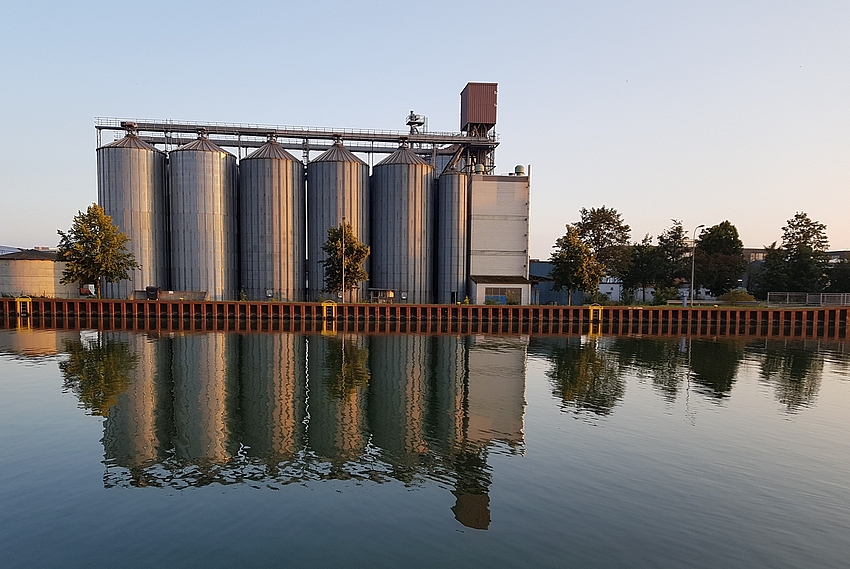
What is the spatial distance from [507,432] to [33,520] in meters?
12.7

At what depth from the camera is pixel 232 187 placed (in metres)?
64.5

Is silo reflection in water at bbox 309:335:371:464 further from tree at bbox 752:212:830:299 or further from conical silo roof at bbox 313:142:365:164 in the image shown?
tree at bbox 752:212:830:299

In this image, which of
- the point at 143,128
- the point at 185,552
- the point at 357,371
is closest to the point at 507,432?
the point at 185,552

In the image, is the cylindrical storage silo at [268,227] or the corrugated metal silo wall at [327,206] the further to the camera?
the corrugated metal silo wall at [327,206]

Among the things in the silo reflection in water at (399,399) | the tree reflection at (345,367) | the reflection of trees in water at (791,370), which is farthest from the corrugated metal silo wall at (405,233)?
the reflection of trees in water at (791,370)

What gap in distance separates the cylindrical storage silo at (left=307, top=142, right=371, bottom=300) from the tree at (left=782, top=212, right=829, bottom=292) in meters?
62.6

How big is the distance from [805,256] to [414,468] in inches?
3268

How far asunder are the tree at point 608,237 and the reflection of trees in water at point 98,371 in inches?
2476

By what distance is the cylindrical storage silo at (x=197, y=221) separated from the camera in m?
61.3

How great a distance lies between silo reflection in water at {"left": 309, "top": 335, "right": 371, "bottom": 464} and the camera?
50.9ft

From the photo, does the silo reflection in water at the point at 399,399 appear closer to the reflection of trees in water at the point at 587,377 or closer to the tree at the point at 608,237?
the reflection of trees in water at the point at 587,377

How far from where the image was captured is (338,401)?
2089 centimetres

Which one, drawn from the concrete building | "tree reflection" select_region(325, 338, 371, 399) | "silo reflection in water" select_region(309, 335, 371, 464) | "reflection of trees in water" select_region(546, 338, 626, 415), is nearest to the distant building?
"tree reflection" select_region(325, 338, 371, 399)

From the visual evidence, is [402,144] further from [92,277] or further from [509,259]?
[92,277]
